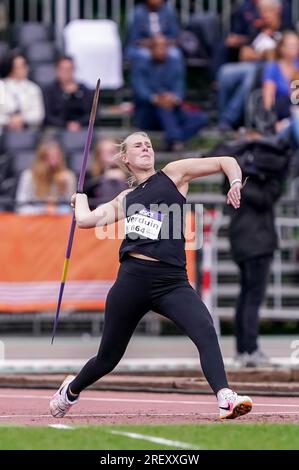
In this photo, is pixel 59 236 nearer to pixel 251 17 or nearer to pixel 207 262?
pixel 207 262

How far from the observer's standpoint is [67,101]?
22453mm

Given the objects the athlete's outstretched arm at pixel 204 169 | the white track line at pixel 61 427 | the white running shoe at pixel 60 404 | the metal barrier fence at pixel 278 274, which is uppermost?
the athlete's outstretched arm at pixel 204 169

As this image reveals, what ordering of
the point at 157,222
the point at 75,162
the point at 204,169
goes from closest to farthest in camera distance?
the point at 157,222 < the point at 204,169 < the point at 75,162

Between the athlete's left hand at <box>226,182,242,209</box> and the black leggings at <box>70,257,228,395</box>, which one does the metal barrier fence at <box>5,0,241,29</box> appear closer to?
the black leggings at <box>70,257,228,395</box>

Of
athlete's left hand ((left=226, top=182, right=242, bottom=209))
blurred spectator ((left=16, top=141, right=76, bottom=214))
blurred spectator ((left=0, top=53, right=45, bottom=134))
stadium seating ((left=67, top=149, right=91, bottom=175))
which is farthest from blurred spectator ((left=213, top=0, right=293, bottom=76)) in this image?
athlete's left hand ((left=226, top=182, right=242, bottom=209))

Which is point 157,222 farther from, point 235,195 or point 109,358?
point 109,358

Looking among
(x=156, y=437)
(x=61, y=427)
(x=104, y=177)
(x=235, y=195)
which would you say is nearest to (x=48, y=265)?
(x=104, y=177)

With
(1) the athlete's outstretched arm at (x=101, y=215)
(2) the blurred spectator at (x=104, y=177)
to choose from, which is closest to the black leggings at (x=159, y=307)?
(1) the athlete's outstretched arm at (x=101, y=215)

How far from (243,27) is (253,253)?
7687 mm

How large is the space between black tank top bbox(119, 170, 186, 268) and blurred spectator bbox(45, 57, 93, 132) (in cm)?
1072

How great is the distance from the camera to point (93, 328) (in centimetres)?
2009

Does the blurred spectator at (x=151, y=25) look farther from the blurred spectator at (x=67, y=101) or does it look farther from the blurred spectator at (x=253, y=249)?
the blurred spectator at (x=253, y=249)

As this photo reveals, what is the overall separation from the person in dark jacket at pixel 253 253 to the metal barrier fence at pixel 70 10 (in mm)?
8165

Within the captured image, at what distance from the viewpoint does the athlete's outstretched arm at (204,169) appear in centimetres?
1138
